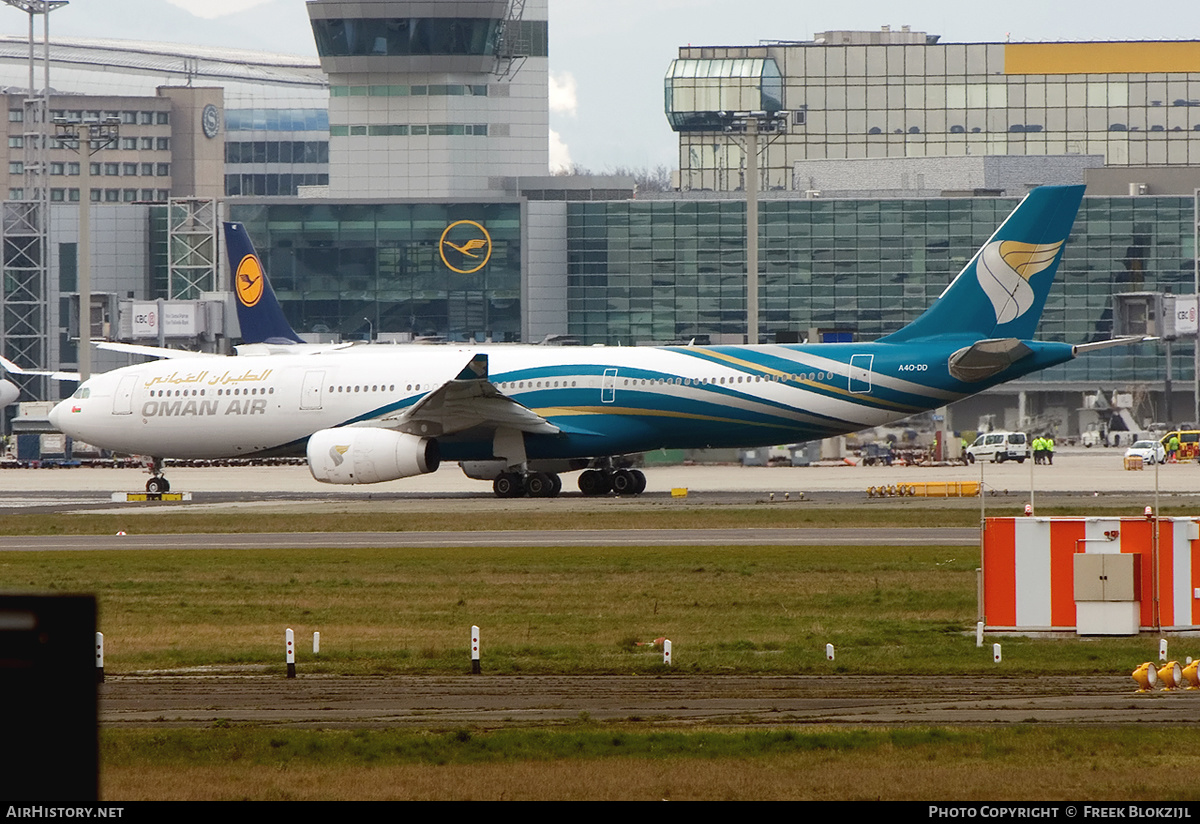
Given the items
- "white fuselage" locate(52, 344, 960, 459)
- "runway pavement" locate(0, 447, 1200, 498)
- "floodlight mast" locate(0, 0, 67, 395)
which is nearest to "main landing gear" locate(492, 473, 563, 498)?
"white fuselage" locate(52, 344, 960, 459)

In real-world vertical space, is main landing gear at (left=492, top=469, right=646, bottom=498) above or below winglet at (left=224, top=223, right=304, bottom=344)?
below

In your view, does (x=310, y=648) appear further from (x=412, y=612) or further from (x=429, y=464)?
(x=429, y=464)

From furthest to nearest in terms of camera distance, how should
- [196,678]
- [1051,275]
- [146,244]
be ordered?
[146,244]
[1051,275]
[196,678]

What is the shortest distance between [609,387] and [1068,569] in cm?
2630

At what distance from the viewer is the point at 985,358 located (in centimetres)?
4462

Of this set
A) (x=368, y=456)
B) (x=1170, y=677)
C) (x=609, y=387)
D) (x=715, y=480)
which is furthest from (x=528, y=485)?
(x=1170, y=677)

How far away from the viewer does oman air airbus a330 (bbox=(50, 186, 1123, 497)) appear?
45.7 meters

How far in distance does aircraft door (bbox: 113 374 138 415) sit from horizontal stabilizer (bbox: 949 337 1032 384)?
83.1 ft

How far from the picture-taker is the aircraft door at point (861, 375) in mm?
45562

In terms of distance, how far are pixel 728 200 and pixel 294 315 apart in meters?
31.8

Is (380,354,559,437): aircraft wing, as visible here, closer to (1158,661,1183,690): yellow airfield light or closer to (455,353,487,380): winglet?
(455,353,487,380): winglet

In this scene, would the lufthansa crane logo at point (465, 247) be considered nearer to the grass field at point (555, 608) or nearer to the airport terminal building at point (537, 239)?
the airport terminal building at point (537, 239)

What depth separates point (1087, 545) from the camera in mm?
21812

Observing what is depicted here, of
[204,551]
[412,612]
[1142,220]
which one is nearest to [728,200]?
[1142,220]
